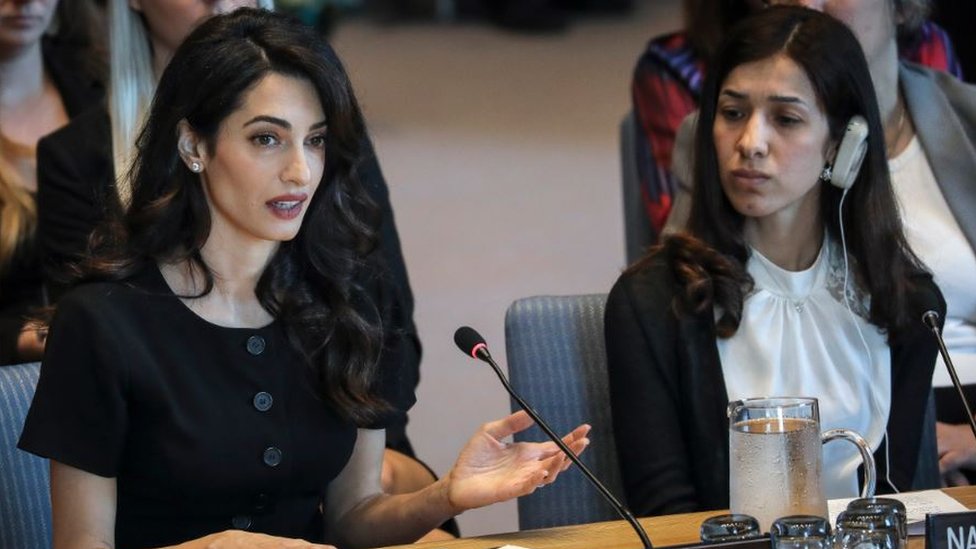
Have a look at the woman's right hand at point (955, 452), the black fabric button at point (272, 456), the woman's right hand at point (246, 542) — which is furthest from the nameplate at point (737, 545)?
the woman's right hand at point (955, 452)

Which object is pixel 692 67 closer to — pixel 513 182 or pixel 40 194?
pixel 40 194

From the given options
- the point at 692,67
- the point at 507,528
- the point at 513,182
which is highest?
the point at 692,67

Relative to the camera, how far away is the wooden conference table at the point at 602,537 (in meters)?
2.12

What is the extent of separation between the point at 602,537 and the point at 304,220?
0.62 metres

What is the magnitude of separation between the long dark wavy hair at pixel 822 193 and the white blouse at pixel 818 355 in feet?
0.11

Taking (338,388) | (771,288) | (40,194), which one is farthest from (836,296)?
(40,194)

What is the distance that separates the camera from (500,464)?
2.23 metres

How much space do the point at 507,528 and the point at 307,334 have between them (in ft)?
5.99

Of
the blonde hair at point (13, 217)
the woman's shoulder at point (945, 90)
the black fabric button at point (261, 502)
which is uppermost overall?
the woman's shoulder at point (945, 90)

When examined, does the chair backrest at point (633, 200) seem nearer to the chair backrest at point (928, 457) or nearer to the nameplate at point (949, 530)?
the chair backrest at point (928, 457)

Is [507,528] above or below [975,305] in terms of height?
below

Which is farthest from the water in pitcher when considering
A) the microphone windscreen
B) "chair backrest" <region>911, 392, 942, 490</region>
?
"chair backrest" <region>911, 392, 942, 490</region>

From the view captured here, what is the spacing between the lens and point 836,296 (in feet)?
8.89

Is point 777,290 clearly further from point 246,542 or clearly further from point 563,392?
point 246,542
